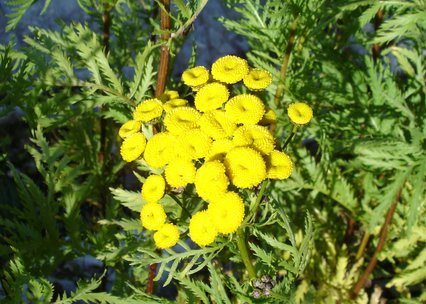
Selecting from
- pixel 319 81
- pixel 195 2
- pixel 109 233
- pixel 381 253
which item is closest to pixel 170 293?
pixel 109 233

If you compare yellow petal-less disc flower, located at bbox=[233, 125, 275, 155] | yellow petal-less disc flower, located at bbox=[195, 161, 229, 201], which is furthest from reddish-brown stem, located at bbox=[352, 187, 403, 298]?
yellow petal-less disc flower, located at bbox=[195, 161, 229, 201]

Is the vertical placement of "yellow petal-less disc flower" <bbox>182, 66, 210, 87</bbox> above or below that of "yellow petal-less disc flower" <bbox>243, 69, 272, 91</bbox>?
above

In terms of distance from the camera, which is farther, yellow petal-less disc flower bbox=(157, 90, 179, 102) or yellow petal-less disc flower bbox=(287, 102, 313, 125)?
yellow petal-less disc flower bbox=(157, 90, 179, 102)

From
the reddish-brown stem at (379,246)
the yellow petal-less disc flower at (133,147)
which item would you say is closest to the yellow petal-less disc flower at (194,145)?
the yellow petal-less disc flower at (133,147)

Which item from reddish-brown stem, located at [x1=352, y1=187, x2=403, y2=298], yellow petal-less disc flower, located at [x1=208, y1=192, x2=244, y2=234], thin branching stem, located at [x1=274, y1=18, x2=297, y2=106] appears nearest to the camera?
yellow petal-less disc flower, located at [x1=208, y1=192, x2=244, y2=234]

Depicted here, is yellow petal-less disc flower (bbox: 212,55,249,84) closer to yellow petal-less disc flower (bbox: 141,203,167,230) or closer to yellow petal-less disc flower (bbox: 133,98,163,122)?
yellow petal-less disc flower (bbox: 133,98,163,122)

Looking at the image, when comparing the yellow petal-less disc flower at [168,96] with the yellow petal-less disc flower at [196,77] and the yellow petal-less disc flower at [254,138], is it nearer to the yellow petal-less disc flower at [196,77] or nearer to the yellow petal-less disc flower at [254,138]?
the yellow petal-less disc flower at [196,77]

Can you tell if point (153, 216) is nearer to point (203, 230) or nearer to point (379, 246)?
point (203, 230)
